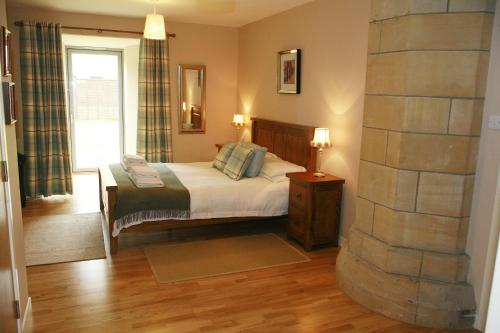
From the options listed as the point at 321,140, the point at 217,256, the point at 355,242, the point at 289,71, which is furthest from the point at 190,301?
the point at 289,71

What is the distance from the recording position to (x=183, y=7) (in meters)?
5.29

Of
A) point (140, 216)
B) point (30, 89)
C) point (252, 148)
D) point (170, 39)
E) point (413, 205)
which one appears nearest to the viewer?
point (413, 205)

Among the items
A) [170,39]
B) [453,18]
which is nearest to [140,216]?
[453,18]

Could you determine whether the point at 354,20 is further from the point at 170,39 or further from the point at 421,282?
the point at 170,39

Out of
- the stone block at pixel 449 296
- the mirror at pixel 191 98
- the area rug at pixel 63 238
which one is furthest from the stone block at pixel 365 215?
the mirror at pixel 191 98

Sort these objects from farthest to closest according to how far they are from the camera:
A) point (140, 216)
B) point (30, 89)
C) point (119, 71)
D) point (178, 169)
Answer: point (119, 71) → point (30, 89) → point (178, 169) → point (140, 216)

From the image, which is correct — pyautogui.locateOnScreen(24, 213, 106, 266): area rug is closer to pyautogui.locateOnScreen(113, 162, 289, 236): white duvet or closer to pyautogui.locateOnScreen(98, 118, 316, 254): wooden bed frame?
pyautogui.locateOnScreen(98, 118, 316, 254): wooden bed frame

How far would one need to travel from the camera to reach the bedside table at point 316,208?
13.1 feet

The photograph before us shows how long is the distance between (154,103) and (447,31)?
181 inches

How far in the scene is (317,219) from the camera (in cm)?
404

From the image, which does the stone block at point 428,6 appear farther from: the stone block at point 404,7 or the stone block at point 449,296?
the stone block at point 449,296

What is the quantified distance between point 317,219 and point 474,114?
5.92 feet

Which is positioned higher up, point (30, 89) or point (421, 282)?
point (30, 89)

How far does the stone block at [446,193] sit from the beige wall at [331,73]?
1.23 metres
